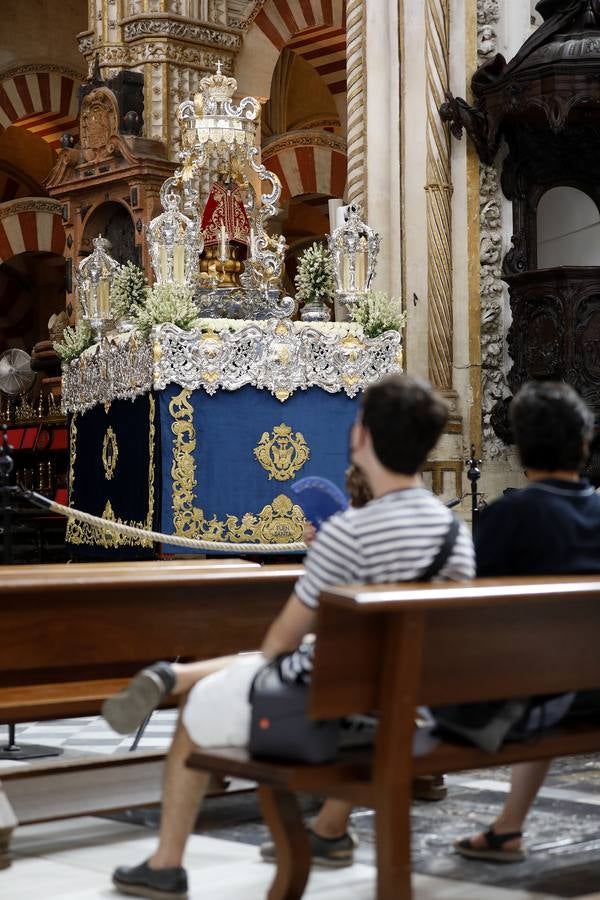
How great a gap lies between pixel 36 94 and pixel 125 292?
30.0ft

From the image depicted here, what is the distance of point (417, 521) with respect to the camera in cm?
308

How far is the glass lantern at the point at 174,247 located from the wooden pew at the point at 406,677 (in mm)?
6223

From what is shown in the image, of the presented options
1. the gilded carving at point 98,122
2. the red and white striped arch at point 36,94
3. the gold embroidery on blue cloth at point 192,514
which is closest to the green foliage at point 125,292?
the gold embroidery on blue cloth at point 192,514

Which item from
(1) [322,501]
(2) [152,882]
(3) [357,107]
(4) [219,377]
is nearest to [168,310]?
(4) [219,377]

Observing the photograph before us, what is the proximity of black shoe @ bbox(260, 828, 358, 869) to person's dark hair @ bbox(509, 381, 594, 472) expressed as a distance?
1020 mm

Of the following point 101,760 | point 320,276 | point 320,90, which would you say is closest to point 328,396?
point 320,276

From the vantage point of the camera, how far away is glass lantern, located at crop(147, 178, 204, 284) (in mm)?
9227

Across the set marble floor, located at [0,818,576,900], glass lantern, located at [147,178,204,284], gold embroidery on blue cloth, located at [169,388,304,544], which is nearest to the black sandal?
marble floor, located at [0,818,576,900]

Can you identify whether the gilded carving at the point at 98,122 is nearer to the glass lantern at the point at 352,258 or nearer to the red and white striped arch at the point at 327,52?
Result: the red and white striped arch at the point at 327,52

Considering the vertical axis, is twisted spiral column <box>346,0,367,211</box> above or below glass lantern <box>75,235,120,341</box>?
above

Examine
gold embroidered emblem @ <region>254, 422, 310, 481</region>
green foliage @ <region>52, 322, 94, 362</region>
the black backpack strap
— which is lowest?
the black backpack strap

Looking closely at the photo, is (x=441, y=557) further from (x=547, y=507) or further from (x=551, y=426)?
(x=551, y=426)

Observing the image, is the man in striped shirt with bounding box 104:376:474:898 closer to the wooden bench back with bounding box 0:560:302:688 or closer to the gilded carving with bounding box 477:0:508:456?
the wooden bench back with bounding box 0:560:302:688

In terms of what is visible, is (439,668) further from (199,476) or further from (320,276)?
(320,276)
